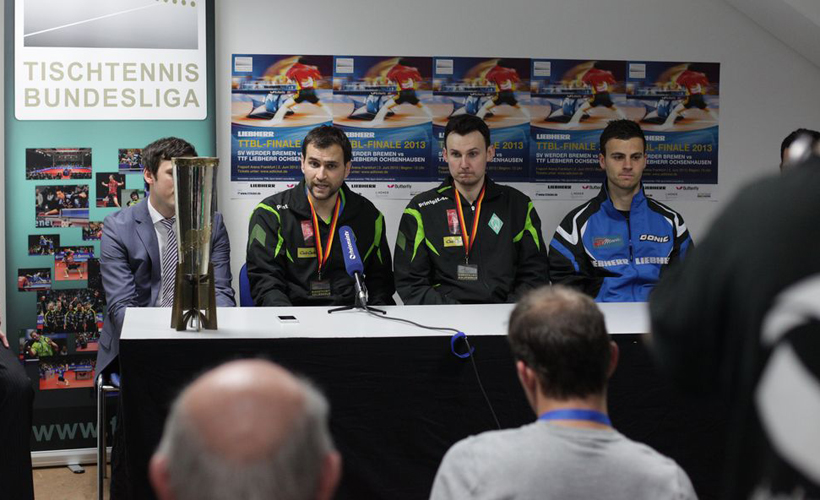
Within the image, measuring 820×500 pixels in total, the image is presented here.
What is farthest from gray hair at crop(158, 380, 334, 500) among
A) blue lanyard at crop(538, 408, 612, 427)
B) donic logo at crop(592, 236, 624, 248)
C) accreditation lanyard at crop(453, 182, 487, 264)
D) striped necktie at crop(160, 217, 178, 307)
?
donic logo at crop(592, 236, 624, 248)

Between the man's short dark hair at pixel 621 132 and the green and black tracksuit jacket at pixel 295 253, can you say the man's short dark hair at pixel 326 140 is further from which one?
the man's short dark hair at pixel 621 132

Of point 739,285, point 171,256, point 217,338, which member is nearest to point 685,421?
point 217,338

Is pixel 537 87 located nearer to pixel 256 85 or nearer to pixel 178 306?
pixel 256 85

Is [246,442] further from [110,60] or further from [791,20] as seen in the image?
[791,20]

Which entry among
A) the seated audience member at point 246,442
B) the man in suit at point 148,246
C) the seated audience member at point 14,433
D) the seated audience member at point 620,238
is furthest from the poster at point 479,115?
the seated audience member at point 246,442

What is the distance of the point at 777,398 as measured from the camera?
1134 mm

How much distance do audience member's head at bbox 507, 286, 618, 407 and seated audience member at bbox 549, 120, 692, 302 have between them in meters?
2.58

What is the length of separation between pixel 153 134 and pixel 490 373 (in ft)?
7.82

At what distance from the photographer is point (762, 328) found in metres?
1.16

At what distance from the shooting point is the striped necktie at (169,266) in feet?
12.5

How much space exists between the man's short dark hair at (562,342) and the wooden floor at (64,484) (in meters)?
2.94

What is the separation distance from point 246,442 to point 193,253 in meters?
2.00

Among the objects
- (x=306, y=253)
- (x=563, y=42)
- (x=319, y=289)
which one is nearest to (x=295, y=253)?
(x=306, y=253)

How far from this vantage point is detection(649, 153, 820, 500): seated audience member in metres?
1.12
